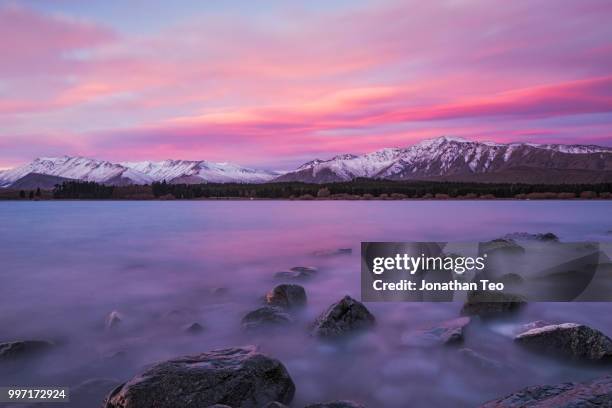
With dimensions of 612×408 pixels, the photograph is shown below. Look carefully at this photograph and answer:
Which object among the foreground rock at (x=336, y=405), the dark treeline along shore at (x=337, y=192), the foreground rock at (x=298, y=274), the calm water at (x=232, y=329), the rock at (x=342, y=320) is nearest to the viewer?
the foreground rock at (x=336, y=405)

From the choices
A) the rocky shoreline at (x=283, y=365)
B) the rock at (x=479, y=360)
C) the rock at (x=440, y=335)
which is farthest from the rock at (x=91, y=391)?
the rock at (x=479, y=360)

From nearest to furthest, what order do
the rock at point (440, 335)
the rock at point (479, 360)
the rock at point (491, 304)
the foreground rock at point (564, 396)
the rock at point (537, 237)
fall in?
the foreground rock at point (564, 396) < the rock at point (479, 360) < the rock at point (440, 335) < the rock at point (491, 304) < the rock at point (537, 237)

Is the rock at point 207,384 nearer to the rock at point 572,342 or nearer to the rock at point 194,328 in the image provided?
the rock at point 194,328

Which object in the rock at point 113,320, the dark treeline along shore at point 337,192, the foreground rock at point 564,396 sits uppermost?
the dark treeline along shore at point 337,192

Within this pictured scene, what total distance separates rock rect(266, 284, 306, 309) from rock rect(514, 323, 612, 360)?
18.4 ft

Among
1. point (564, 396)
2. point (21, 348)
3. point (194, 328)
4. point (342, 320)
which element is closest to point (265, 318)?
point (194, 328)

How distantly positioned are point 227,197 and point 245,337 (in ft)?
438

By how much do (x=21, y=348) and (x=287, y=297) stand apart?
6.06 meters

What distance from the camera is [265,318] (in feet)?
32.6

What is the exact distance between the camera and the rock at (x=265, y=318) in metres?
9.79

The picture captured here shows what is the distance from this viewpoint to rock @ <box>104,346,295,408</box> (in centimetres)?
550

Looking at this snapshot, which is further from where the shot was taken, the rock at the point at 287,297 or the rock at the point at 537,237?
the rock at the point at 537,237

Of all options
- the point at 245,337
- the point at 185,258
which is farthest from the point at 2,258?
the point at 245,337

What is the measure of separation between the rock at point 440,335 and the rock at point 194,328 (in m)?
4.75
